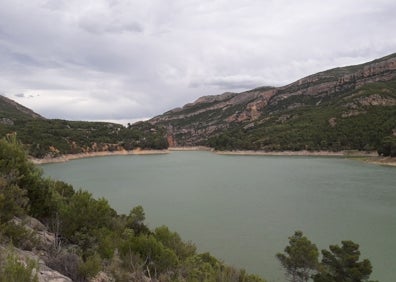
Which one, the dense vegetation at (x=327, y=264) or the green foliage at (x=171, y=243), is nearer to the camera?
the dense vegetation at (x=327, y=264)

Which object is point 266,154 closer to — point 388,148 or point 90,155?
point 388,148

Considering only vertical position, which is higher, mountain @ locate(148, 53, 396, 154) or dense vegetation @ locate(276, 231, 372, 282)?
mountain @ locate(148, 53, 396, 154)

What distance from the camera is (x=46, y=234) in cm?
923


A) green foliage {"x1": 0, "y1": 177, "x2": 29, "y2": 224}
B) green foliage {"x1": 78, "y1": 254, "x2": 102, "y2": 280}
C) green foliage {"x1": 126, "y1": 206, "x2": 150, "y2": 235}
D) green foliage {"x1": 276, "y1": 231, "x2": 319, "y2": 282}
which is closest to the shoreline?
green foliage {"x1": 276, "y1": 231, "x2": 319, "y2": 282}

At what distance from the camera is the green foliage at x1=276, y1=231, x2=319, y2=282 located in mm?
12430

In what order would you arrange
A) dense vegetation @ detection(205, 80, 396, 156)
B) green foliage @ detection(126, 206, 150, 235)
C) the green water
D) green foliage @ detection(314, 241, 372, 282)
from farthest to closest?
1. dense vegetation @ detection(205, 80, 396, 156)
2. the green water
3. green foliage @ detection(126, 206, 150, 235)
4. green foliage @ detection(314, 241, 372, 282)

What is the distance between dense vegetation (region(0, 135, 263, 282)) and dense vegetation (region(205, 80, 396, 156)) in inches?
3093

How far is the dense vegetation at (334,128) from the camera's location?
8956 centimetres

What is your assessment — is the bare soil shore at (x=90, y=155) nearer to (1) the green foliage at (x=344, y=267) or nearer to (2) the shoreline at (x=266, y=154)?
(2) the shoreline at (x=266, y=154)

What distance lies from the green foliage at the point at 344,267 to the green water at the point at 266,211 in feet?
8.66

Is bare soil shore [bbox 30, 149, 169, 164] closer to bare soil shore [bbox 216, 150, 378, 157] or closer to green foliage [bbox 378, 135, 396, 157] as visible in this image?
bare soil shore [bbox 216, 150, 378, 157]

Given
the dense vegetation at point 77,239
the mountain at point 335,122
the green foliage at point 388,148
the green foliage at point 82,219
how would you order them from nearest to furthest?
1. the dense vegetation at point 77,239
2. the green foliage at point 82,219
3. the green foliage at point 388,148
4. the mountain at point 335,122

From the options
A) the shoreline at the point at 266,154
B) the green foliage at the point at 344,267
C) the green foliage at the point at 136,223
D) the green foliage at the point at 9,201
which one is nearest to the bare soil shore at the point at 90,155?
the shoreline at the point at 266,154

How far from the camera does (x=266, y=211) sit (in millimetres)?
26594
